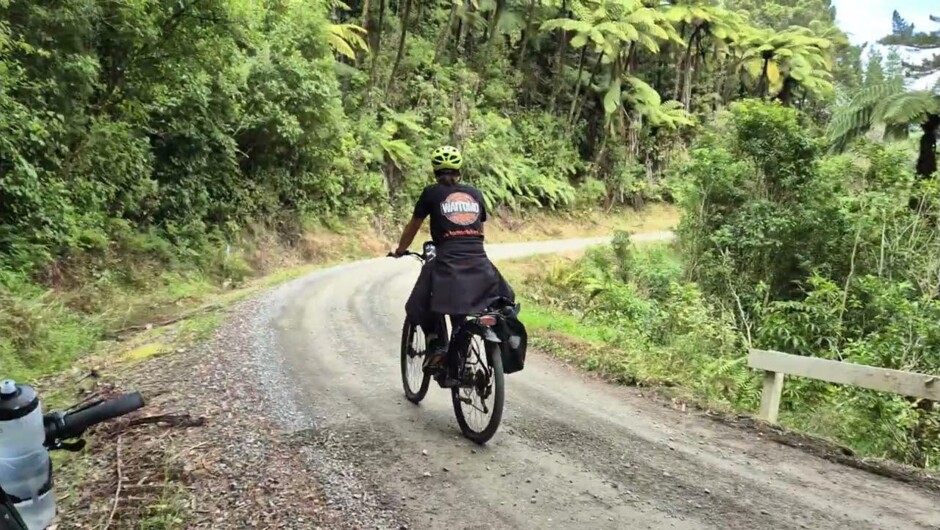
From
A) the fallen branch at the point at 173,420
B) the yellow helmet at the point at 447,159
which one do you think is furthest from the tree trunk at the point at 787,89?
the fallen branch at the point at 173,420

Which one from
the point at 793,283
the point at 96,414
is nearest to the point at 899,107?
the point at 793,283

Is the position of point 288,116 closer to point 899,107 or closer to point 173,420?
point 173,420

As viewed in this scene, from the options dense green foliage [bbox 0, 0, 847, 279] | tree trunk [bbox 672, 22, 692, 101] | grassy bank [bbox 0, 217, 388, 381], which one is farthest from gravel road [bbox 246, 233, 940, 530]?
tree trunk [bbox 672, 22, 692, 101]

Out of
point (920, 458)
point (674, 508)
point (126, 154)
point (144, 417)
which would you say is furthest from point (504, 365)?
point (126, 154)

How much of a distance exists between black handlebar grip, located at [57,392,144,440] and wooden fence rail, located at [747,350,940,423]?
5221mm

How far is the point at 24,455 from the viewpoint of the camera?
1.55 metres

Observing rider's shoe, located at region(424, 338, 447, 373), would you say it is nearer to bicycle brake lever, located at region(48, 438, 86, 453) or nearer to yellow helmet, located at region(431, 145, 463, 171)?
yellow helmet, located at region(431, 145, 463, 171)

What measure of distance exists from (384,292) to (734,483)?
845cm

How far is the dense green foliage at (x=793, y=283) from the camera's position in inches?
271

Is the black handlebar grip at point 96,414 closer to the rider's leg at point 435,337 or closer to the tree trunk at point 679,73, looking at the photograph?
the rider's leg at point 435,337

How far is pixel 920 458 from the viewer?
5.81 metres

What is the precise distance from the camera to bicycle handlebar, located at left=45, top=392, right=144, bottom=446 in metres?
1.65

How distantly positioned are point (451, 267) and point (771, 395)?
3387 millimetres

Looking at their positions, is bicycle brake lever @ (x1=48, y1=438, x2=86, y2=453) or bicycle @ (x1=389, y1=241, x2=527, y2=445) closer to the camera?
bicycle brake lever @ (x1=48, y1=438, x2=86, y2=453)
